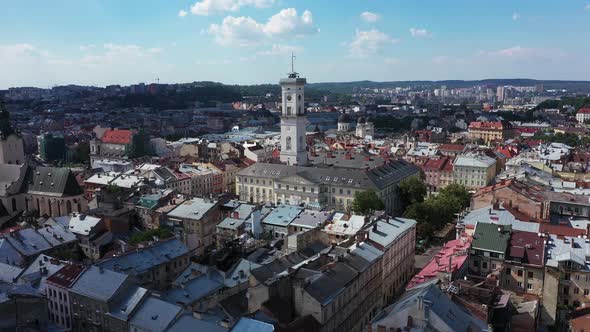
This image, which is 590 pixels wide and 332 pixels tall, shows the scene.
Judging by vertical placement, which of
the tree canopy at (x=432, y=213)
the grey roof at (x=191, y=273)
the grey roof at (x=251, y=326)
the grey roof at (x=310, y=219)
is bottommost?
the tree canopy at (x=432, y=213)

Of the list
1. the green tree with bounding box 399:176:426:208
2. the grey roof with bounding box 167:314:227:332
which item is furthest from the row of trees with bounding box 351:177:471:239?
the grey roof with bounding box 167:314:227:332

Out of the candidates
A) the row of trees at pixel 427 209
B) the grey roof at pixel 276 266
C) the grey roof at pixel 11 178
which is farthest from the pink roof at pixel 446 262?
the grey roof at pixel 11 178

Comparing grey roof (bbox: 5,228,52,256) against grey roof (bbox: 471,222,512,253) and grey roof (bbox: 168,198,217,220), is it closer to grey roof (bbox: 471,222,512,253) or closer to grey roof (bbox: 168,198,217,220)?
grey roof (bbox: 168,198,217,220)

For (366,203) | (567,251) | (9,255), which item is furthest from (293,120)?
(567,251)

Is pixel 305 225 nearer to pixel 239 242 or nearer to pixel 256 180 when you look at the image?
pixel 239 242

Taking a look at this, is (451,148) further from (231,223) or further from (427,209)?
(231,223)

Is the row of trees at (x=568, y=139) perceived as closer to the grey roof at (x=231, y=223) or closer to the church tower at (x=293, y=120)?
the church tower at (x=293, y=120)

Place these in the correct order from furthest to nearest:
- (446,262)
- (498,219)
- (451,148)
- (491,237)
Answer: (451,148)
(498,219)
(491,237)
(446,262)
